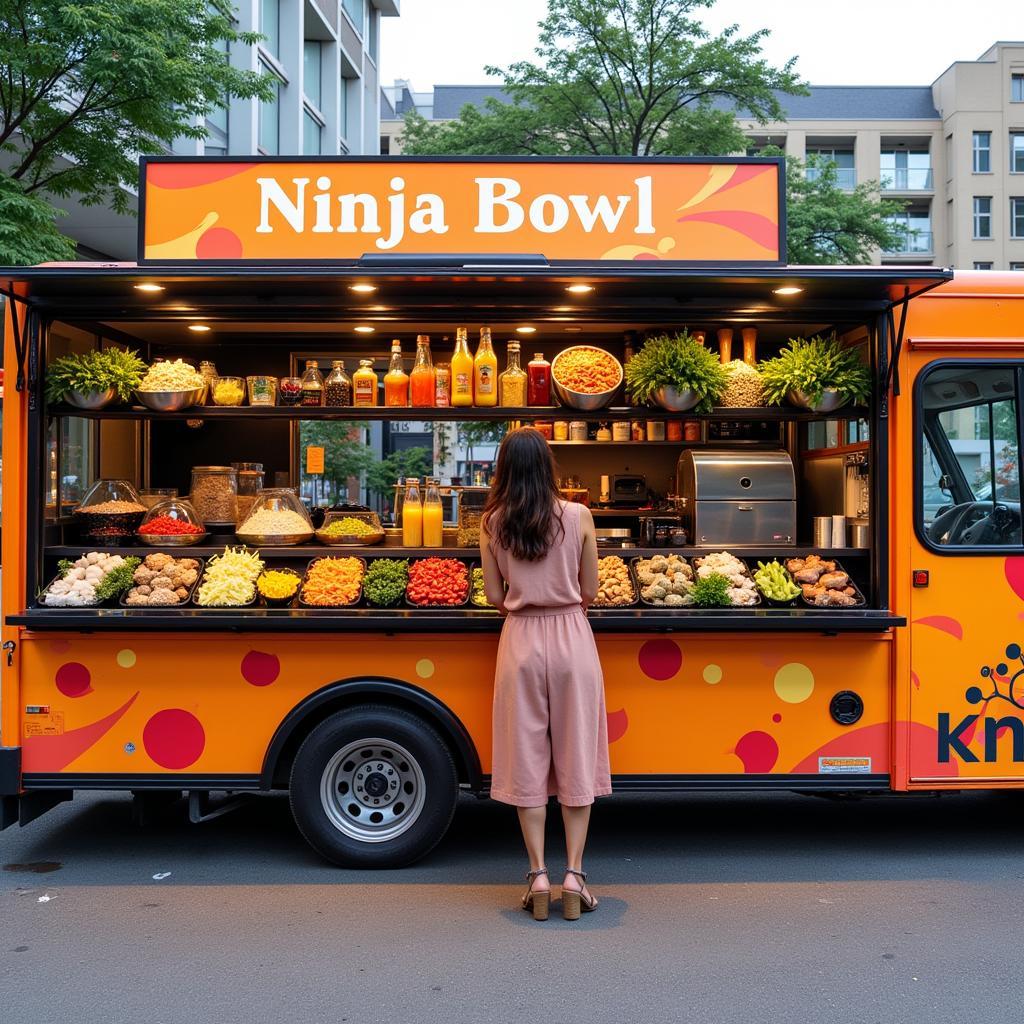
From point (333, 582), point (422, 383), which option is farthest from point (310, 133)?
point (333, 582)

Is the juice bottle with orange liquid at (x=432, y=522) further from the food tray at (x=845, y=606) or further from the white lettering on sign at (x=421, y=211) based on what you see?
the food tray at (x=845, y=606)

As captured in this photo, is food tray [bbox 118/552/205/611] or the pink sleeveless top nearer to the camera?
the pink sleeveless top

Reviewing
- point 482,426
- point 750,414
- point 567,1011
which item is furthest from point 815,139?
point 567,1011

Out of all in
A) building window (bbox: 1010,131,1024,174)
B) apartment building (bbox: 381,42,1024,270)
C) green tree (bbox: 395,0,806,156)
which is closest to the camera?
green tree (bbox: 395,0,806,156)

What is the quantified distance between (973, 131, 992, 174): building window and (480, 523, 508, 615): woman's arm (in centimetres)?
4859

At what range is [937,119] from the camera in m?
46.2

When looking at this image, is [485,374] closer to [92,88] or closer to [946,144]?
[92,88]

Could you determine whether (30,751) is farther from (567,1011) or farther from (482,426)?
(482,426)

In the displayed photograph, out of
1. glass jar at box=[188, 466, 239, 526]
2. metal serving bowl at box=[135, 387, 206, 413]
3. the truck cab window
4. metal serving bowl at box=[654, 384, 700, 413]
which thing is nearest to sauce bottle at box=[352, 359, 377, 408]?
metal serving bowl at box=[135, 387, 206, 413]

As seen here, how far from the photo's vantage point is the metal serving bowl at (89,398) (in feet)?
18.0

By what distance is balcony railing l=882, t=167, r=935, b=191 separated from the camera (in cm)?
4669

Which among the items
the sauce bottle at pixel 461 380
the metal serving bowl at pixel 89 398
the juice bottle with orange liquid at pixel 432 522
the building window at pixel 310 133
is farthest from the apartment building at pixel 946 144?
the metal serving bowl at pixel 89 398

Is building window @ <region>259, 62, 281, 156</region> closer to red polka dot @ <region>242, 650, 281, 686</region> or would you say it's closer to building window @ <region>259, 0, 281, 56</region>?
building window @ <region>259, 0, 281, 56</region>

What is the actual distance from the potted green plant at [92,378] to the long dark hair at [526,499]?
2.39 meters
